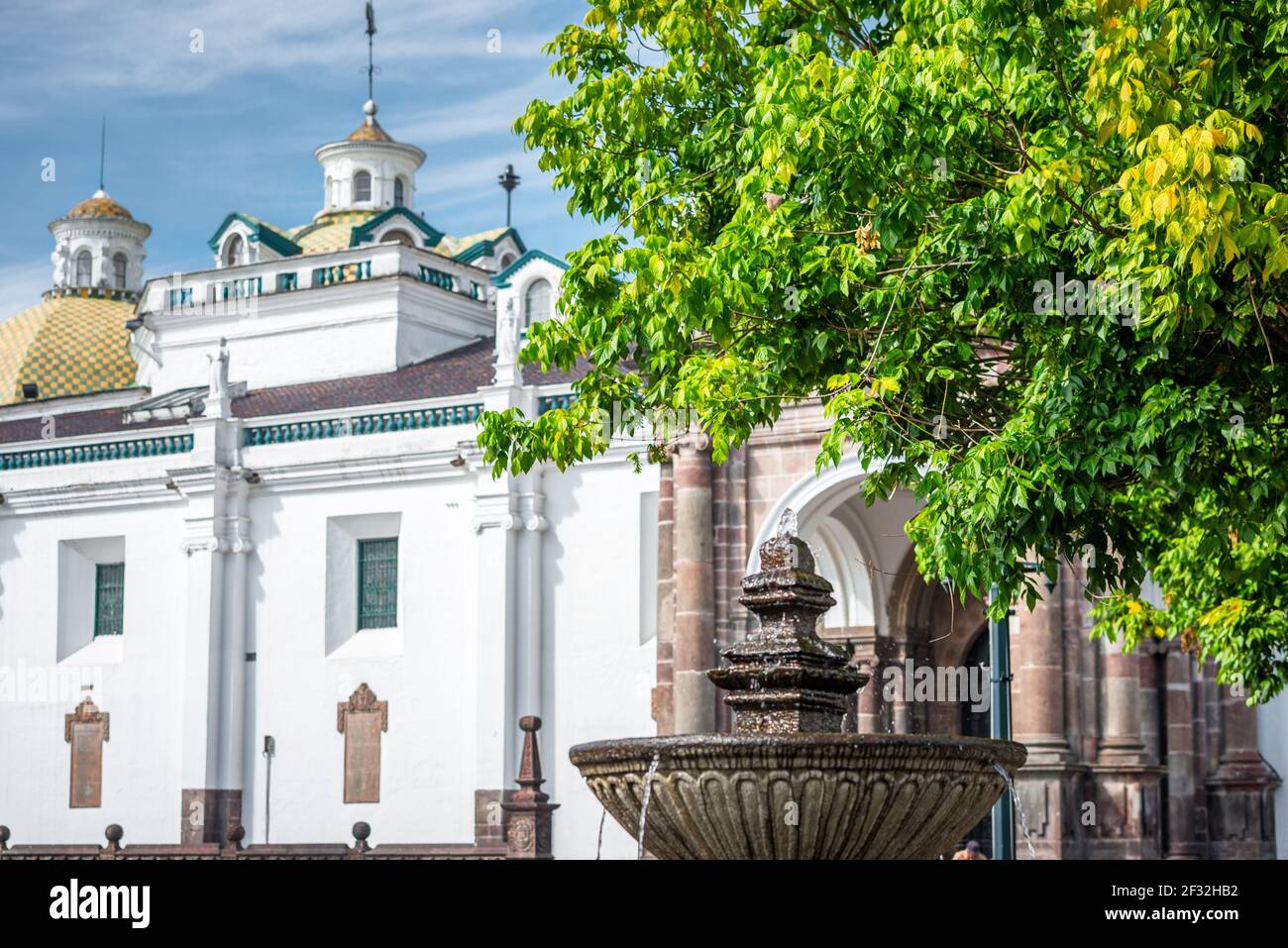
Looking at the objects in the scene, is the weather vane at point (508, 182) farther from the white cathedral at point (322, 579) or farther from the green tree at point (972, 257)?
the green tree at point (972, 257)

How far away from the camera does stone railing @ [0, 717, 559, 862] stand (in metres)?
25.3

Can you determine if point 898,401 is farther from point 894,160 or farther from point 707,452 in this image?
point 707,452

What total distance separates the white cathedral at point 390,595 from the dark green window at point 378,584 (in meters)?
0.05

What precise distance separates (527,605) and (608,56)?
15.2m

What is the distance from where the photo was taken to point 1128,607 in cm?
1841

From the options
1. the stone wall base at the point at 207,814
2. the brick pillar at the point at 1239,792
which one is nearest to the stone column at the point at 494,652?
the stone wall base at the point at 207,814

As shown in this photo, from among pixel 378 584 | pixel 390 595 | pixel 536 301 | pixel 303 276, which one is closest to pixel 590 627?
pixel 390 595

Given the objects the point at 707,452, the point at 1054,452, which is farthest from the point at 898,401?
the point at 707,452

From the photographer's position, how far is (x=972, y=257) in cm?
1206

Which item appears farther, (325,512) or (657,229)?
(325,512)

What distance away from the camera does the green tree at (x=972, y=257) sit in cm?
1080

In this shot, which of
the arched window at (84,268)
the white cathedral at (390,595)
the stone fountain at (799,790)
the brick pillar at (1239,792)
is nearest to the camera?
the stone fountain at (799,790)

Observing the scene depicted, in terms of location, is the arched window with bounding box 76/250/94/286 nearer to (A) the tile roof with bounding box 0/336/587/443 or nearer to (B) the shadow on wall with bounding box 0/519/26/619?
(A) the tile roof with bounding box 0/336/587/443

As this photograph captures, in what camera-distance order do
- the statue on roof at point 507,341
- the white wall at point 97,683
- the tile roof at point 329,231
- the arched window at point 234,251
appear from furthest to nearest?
the tile roof at point 329,231
the arched window at point 234,251
the white wall at point 97,683
the statue on roof at point 507,341
